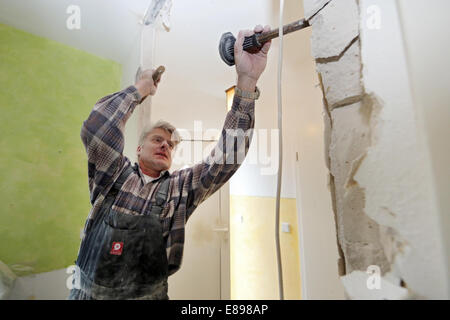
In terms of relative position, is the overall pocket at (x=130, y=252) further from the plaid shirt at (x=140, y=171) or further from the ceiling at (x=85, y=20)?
the ceiling at (x=85, y=20)

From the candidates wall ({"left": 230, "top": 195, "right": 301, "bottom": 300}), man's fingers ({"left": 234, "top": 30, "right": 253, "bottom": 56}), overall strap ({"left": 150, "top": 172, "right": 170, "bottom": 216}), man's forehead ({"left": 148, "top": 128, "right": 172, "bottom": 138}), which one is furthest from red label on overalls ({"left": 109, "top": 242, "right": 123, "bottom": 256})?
wall ({"left": 230, "top": 195, "right": 301, "bottom": 300})

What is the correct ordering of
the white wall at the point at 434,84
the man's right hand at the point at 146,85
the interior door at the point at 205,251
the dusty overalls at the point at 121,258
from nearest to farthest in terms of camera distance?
the white wall at the point at 434,84
the dusty overalls at the point at 121,258
the man's right hand at the point at 146,85
the interior door at the point at 205,251

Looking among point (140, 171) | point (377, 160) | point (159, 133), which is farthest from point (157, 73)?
point (377, 160)

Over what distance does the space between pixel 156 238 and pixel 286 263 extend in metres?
0.94

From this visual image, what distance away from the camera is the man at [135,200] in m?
0.50

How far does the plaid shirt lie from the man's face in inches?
1.9

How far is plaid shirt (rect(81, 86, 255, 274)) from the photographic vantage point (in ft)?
1.70

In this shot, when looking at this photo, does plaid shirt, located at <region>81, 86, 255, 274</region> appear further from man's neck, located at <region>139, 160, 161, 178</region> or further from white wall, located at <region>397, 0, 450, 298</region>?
white wall, located at <region>397, 0, 450, 298</region>

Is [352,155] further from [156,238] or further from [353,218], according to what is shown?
[156,238]

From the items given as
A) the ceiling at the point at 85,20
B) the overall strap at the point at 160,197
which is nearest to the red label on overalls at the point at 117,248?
the overall strap at the point at 160,197

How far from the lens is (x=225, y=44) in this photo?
1.81ft

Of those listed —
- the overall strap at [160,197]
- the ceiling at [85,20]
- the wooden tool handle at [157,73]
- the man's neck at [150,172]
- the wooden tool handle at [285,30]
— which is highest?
the ceiling at [85,20]

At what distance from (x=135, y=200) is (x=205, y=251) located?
132cm
